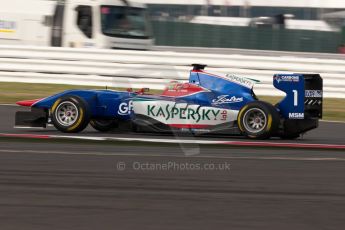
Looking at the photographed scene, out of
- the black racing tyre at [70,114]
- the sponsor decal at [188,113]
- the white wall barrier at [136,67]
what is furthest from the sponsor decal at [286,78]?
the white wall barrier at [136,67]

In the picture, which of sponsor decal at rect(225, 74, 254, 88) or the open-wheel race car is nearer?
the open-wheel race car

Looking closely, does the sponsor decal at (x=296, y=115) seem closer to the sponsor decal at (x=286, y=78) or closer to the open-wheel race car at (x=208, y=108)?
the open-wheel race car at (x=208, y=108)

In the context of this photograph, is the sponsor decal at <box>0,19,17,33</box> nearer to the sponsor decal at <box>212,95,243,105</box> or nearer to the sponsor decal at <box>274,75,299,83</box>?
the sponsor decal at <box>212,95,243,105</box>

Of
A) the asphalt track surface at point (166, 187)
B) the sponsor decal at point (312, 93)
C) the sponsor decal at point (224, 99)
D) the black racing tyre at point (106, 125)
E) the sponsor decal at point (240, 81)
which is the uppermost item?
the sponsor decal at point (240, 81)

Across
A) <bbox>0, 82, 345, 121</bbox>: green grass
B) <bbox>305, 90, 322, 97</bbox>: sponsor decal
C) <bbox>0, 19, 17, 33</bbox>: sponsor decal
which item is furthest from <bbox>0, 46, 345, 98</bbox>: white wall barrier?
<bbox>0, 19, 17, 33</bbox>: sponsor decal

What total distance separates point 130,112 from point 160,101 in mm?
450

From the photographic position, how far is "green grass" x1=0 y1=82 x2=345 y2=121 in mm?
14577

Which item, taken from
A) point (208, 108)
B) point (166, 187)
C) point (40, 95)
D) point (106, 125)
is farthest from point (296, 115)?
point (40, 95)

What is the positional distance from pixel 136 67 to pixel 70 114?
22.5ft

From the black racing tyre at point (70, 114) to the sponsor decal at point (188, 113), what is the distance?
87cm

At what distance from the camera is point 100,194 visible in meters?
5.95

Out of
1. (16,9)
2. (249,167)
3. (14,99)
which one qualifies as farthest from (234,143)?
(16,9)

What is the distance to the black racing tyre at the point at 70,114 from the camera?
10.4 m

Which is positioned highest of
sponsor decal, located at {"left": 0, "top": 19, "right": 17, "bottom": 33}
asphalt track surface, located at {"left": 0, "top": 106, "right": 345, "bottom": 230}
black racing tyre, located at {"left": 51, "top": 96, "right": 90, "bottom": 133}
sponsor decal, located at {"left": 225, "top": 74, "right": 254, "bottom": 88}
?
sponsor decal, located at {"left": 0, "top": 19, "right": 17, "bottom": 33}
